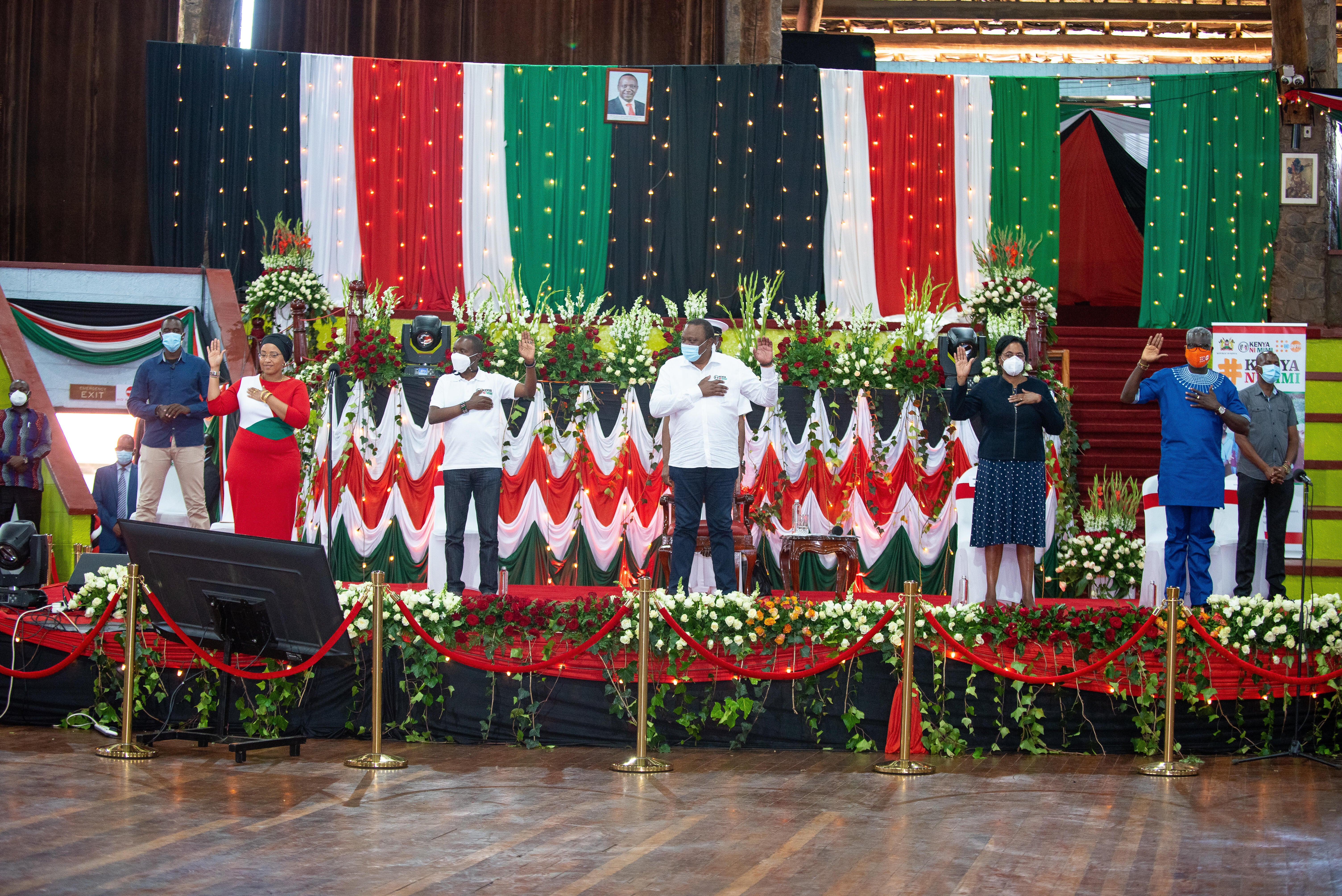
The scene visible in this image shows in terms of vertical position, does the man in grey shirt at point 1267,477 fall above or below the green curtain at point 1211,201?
below

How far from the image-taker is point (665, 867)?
3.87 meters

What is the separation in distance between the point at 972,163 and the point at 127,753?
11.0m

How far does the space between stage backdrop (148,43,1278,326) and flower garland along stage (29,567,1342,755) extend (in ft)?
27.0

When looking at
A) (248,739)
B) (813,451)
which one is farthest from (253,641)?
(813,451)

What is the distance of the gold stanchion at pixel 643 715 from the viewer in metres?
5.34

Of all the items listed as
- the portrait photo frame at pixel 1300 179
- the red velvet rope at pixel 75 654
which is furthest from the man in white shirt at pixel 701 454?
the portrait photo frame at pixel 1300 179

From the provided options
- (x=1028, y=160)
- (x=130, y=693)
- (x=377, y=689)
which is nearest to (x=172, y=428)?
(x=130, y=693)

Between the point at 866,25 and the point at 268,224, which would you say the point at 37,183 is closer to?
the point at 268,224

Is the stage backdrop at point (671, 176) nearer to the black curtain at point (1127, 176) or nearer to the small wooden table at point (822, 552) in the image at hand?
the black curtain at point (1127, 176)

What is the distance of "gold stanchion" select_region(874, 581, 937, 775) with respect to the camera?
5.37 m

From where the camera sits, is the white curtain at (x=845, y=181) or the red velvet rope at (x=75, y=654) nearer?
the red velvet rope at (x=75, y=654)

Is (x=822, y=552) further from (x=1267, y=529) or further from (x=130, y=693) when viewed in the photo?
(x=130, y=693)

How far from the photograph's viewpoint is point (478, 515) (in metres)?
7.05

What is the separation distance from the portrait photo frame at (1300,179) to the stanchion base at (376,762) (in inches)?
469
